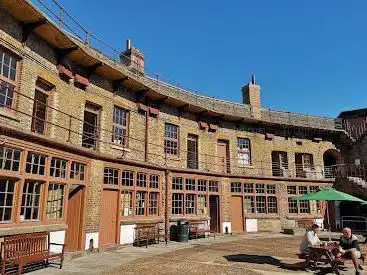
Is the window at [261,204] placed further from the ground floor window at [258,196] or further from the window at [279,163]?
the window at [279,163]

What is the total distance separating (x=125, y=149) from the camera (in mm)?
15000

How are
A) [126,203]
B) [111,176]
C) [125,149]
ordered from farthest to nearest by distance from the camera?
[125,149]
[126,203]
[111,176]

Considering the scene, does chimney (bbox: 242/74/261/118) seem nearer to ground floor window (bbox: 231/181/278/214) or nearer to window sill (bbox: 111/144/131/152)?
ground floor window (bbox: 231/181/278/214)

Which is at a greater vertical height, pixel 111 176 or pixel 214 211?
pixel 111 176

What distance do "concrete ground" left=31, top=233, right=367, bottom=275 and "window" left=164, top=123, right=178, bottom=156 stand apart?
18.4 feet

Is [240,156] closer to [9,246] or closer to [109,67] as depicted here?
[109,67]

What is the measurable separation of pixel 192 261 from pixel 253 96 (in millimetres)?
15790

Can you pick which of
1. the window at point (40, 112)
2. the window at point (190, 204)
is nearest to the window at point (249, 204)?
the window at point (190, 204)

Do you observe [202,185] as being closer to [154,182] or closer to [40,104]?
[154,182]

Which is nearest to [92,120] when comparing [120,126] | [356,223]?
[120,126]

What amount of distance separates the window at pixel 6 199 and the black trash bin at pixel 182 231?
9.03 metres

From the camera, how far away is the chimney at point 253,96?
23.5 meters

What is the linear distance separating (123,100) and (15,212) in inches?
308

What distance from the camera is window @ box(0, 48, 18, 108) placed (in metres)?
9.55
